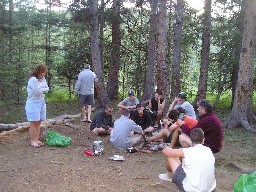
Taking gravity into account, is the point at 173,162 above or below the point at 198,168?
below

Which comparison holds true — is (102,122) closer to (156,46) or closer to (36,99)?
(36,99)

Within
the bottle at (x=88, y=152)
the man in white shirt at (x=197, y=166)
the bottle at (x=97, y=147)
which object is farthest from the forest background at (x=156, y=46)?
the man in white shirt at (x=197, y=166)

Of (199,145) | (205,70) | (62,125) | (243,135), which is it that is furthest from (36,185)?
(205,70)

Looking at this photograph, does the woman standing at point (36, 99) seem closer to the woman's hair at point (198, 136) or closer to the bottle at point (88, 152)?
the bottle at point (88, 152)

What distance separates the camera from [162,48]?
36.2ft

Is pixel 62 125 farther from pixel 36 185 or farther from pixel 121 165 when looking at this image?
pixel 36 185

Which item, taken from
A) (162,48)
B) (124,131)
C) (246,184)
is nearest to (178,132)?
(124,131)

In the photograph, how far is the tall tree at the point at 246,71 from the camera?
33.1 ft

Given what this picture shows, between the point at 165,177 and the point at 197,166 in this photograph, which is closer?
the point at 197,166

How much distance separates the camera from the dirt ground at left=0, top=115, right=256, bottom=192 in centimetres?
523

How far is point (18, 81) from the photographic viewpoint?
14.9 metres

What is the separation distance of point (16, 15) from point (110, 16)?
8385mm

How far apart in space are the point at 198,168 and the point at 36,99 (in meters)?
4.27

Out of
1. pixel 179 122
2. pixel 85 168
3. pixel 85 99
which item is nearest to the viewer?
pixel 85 168
